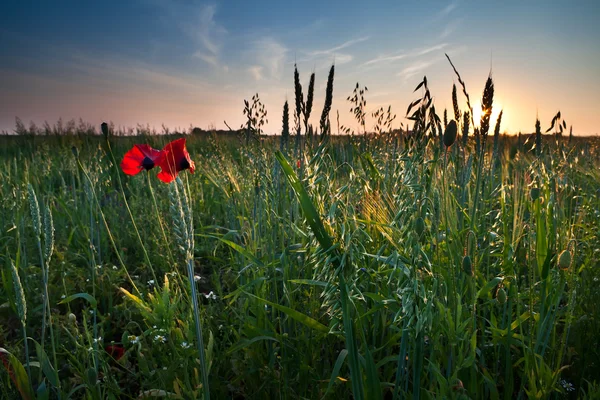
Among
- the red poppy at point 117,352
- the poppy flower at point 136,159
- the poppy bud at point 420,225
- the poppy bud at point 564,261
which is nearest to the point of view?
the poppy bud at point 420,225

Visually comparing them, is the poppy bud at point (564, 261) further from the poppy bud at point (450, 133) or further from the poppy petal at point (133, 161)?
the poppy petal at point (133, 161)

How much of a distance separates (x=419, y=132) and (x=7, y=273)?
8.11ft

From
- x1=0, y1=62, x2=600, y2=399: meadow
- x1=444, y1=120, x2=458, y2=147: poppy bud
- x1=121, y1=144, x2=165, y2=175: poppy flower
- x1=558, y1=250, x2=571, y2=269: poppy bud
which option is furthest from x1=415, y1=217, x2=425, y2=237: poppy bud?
x1=121, y1=144, x2=165, y2=175: poppy flower

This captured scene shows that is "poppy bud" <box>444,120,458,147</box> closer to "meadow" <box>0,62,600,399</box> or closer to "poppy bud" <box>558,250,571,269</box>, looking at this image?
"meadow" <box>0,62,600,399</box>

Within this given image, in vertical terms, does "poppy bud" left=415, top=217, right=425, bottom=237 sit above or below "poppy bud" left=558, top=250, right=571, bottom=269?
above

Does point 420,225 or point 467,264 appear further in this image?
point 467,264

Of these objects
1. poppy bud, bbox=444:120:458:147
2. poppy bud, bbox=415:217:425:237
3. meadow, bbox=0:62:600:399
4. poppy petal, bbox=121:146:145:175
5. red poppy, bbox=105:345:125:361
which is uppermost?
poppy bud, bbox=444:120:458:147

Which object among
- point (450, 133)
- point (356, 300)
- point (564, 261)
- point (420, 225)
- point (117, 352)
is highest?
point (450, 133)

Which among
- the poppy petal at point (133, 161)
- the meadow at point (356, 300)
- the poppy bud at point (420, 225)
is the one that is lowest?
the meadow at point (356, 300)

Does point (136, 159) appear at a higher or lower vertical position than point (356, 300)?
higher

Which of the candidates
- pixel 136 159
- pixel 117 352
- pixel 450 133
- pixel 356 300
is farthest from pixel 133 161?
pixel 450 133

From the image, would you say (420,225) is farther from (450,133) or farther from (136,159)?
(136,159)

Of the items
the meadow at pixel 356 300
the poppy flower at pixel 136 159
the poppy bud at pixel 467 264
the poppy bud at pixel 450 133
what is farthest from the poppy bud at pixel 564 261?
the poppy flower at pixel 136 159

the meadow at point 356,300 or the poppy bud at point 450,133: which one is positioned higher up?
the poppy bud at point 450,133
